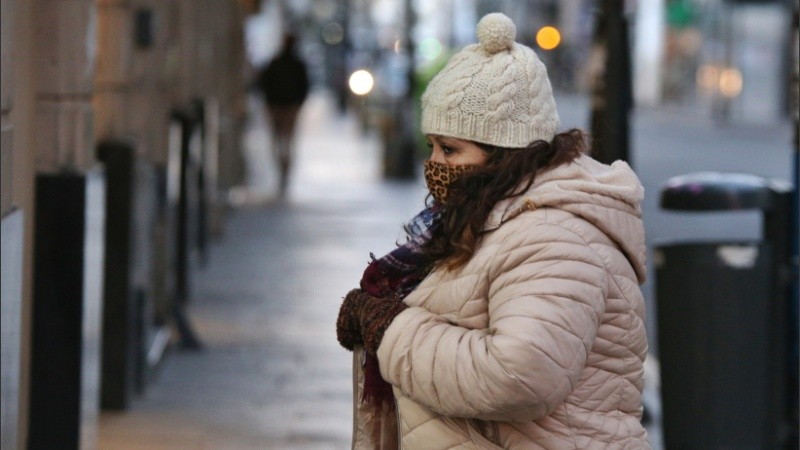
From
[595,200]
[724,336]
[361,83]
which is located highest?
[595,200]

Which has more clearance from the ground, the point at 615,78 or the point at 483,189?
the point at 615,78

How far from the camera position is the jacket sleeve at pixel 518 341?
264cm

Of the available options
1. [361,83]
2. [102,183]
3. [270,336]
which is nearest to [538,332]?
[102,183]

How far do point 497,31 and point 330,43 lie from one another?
60.6 m

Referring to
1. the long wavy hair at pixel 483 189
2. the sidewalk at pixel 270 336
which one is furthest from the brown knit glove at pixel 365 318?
the sidewalk at pixel 270 336

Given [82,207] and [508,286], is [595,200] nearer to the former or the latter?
[508,286]

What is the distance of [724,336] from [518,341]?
361 centimetres

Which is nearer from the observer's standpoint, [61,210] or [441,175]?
[441,175]

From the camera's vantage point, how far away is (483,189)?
2865mm

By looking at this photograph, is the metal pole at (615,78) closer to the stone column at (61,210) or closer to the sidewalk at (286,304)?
the sidewalk at (286,304)

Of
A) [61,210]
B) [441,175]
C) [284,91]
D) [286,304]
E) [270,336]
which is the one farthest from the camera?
[284,91]

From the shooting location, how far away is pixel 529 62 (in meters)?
2.92

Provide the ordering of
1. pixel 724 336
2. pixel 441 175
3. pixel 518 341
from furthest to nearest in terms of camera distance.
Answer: pixel 724 336
pixel 441 175
pixel 518 341

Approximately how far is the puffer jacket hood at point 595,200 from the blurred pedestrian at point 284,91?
17.5 metres
